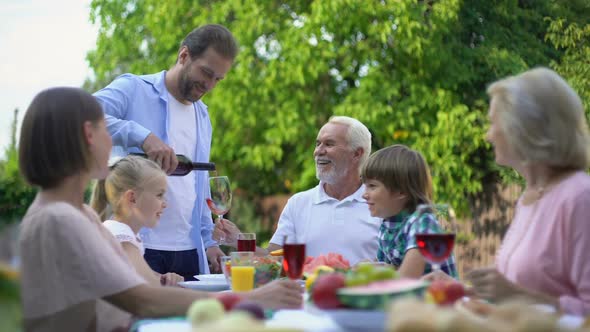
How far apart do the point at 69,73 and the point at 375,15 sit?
19.3 feet

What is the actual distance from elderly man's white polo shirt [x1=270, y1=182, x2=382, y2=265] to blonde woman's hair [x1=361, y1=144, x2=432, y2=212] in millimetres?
862

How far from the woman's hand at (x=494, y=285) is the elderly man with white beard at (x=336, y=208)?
2205 mm

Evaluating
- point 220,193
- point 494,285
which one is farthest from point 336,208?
point 494,285

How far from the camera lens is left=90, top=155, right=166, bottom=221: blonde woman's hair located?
3467 mm

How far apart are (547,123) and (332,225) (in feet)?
7.34

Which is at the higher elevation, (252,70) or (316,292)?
(252,70)

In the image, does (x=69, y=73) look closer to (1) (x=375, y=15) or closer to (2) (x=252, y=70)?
(2) (x=252, y=70)

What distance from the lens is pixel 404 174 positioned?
337 cm

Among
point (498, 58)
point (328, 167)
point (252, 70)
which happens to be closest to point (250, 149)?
point (252, 70)

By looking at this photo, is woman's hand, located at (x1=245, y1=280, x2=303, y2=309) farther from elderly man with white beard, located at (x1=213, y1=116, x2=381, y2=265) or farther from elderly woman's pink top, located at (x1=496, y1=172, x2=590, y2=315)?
elderly man with white beard, located at (x1=213, y1=116, x2=381, y2=265)

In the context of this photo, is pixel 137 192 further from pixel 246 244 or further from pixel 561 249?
pixel 561 249

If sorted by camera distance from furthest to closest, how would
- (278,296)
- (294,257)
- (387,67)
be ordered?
(387,67) < (294,257) < (278,296)

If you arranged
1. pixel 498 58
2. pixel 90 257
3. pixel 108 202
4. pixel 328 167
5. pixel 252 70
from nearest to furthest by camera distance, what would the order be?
pixel 90 257
pixel 108 202
pixel 328 167
pixel 498 58
pixel 252 70

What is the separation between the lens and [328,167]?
448cm
